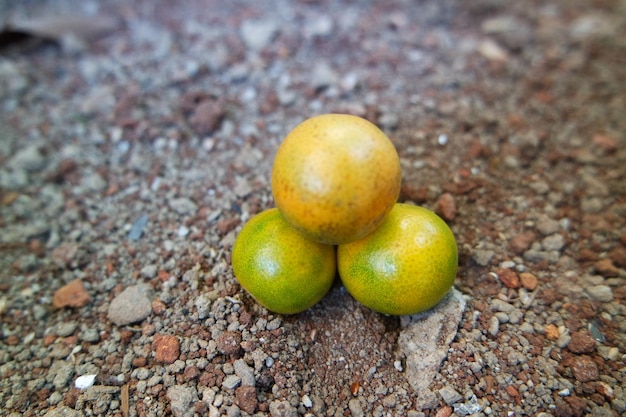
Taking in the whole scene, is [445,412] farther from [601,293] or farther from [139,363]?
[139,363]

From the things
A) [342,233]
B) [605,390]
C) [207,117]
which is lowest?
[605,390]

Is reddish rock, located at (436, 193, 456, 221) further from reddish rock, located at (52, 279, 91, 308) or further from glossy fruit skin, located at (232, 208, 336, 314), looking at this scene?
reddish rock, located at (52, 279, 91, 308)

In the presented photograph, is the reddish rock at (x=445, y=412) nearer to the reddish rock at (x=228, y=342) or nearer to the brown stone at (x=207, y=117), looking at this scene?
the reddish rock at (x=228, y=342)

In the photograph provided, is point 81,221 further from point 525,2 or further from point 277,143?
point 525,2

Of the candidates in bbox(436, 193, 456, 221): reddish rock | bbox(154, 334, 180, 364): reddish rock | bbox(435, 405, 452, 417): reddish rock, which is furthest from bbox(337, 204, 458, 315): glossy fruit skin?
bbox(154, 334, 180, 364): reddish rock

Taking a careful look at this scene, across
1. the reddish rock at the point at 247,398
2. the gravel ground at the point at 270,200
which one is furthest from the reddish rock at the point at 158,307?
the reddish rock at the point at 247,398

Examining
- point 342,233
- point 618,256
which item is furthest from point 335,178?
point 618,256

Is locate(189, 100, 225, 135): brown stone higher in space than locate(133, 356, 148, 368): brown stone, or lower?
higher
